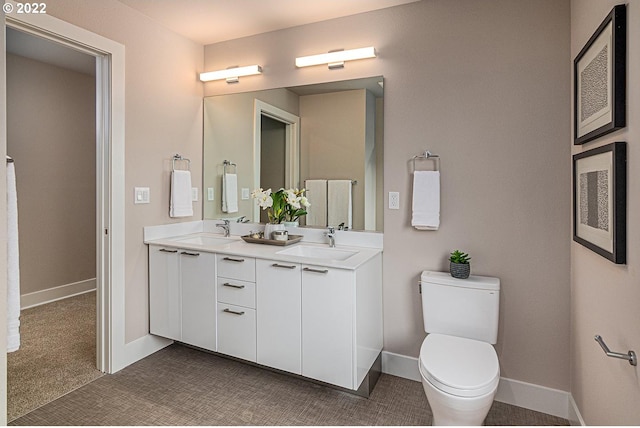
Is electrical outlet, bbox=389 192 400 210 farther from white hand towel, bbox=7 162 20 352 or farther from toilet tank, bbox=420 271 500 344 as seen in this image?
white hand towel, bbox=7 162 20 352

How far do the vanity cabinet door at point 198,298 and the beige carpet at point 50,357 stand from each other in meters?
0.63

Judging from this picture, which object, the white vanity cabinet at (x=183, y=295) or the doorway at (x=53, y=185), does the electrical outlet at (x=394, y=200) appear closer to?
the white vanity cabinet at (x=183, y=295)

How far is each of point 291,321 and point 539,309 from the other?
139cm

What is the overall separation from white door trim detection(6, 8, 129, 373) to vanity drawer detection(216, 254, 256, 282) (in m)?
0.70

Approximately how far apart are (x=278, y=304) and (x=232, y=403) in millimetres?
598

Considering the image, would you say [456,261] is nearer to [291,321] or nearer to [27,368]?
[291,321]

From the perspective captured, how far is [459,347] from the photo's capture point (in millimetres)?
1853

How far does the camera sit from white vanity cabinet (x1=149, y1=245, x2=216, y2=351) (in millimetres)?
2406

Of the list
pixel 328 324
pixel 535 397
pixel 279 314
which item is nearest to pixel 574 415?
A: pixel 535 397

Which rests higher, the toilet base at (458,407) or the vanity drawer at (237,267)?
the vanity drawer at (237,267)

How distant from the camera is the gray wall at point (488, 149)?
6.59 feet

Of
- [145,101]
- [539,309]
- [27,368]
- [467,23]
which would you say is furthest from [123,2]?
[539,309]

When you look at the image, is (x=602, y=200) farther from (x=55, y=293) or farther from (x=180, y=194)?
(x=55, y=293)

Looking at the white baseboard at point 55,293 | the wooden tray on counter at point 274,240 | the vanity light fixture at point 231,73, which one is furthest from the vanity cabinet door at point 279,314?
the white baseboard at point 55,293
